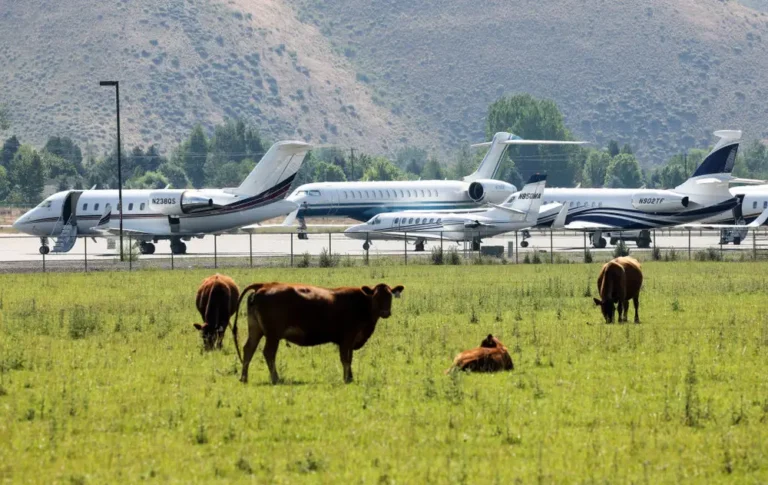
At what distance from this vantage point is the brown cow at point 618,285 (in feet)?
88.5

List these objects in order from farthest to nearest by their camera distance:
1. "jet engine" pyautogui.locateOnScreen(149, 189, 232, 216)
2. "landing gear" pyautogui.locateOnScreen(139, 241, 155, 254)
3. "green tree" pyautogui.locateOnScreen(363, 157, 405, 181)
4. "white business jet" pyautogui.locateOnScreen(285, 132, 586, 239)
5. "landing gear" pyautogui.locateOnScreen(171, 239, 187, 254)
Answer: "green tree" pyautogui.locateOnScreen(363, 157, 405, 181) → "white business jet" pyautogui.locateOnScreen(285, 132, 586, 239) → "landing gear" pyautogui.locateOnScreen(139, 241, 155, 254) → "landing gear" pyautogui.locateOnScreen(171, 239, 187, 254) → "jet engine" pyautogui.locateOnScreen(149, 189, 232, 216)

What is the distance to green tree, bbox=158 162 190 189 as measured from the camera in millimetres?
190250

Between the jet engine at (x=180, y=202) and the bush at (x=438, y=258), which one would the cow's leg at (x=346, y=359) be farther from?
the jet engine at (x=180, y=202)

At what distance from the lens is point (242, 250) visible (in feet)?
244

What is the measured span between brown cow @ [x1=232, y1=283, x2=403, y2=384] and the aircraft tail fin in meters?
44.7

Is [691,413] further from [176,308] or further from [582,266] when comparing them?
[582,266]

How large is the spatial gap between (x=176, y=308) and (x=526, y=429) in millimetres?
17761

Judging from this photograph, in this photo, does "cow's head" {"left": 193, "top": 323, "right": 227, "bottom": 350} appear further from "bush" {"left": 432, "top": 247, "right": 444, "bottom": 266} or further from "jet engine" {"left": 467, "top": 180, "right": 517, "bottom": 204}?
"jet engine" {"left": 467, "top": 180, "right": 517, "bottom": 204}

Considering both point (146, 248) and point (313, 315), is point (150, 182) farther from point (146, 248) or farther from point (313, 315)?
point (313, 315)

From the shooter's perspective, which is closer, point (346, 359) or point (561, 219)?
point (346, 359)

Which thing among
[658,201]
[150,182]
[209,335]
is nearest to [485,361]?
[209,335]

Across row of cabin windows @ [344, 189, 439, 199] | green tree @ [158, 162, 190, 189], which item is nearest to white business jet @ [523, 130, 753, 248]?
row of cabin windows @ [344, 189, 439, 199]

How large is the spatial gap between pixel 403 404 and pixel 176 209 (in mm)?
48747

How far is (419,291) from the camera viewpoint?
38.0 m
